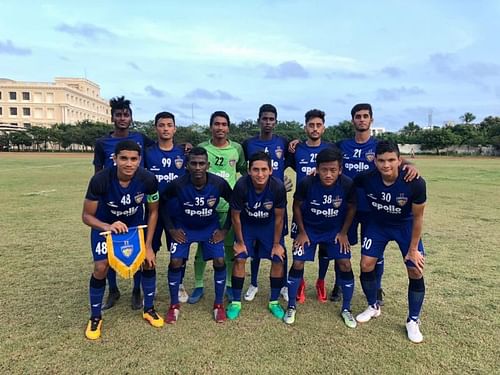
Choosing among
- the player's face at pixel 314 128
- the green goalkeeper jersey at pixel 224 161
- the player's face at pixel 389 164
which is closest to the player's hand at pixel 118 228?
the green goalkeeper jersey at pixel 224 161

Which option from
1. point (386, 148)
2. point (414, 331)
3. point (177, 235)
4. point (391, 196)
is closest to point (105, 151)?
point (177, 235)

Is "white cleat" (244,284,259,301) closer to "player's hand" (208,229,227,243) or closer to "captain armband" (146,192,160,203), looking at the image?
"player's hand" (208,229,227,243)

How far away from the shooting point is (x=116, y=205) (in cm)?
398

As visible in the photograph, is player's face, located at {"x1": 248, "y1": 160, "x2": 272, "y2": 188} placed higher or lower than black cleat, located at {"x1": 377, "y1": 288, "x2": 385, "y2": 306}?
higher

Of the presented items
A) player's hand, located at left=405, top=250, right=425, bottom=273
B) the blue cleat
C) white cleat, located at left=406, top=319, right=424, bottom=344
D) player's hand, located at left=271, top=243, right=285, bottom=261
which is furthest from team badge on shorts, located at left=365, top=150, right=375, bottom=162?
the blue cleat

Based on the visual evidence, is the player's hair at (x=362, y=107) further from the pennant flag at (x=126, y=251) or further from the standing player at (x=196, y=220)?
the pennant flag at (x=126, y=251)

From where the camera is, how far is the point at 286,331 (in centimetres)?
399

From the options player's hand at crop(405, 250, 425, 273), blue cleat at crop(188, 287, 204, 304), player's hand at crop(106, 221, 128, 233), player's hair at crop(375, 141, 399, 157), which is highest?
player's hair at crop(375, 141, 399, 157)

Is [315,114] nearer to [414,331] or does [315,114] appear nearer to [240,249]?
[240,249]

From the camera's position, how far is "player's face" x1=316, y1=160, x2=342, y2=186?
411cm

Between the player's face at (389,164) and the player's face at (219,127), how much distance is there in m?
1.83

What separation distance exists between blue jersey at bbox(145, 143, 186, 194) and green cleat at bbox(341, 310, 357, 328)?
2463 millimetres

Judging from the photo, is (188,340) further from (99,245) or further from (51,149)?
(51,149)

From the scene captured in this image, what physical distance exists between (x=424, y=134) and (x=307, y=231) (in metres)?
68.2
